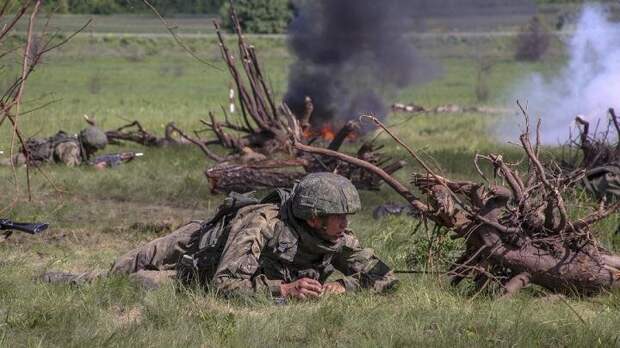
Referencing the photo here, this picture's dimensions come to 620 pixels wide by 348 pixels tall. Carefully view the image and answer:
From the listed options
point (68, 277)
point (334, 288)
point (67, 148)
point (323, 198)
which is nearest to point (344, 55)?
point (67, 148)

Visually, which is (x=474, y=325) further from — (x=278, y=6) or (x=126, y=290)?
(x=278, y=6)

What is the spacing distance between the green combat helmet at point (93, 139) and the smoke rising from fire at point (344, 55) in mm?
5182

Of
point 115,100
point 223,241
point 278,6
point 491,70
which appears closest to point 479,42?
point 491,70

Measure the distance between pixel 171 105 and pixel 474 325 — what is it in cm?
2300

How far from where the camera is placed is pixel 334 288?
6078mm

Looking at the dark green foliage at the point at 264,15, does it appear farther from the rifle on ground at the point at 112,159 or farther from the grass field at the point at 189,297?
the rifle on ground at the point at 112,159

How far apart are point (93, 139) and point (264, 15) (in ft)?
91.2

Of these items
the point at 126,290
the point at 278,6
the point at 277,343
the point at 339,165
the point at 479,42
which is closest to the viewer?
the point at 277,343

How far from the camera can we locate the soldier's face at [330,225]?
231 inches

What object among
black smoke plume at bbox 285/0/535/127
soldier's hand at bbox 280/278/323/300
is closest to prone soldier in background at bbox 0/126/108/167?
black smoke plume at bbox 285/0/535/127

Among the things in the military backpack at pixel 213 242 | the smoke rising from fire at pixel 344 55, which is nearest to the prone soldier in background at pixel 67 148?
the smoke rising from fire at pixel 344 55

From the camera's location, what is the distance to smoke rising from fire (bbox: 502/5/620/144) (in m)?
18.8

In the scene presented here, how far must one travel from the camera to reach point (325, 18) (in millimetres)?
20000

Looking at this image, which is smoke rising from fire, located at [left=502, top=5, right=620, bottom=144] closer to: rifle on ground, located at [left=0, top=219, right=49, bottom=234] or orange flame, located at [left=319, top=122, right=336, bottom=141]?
orange flame, located at [left=319, top=122, right=336, bottom=141]
